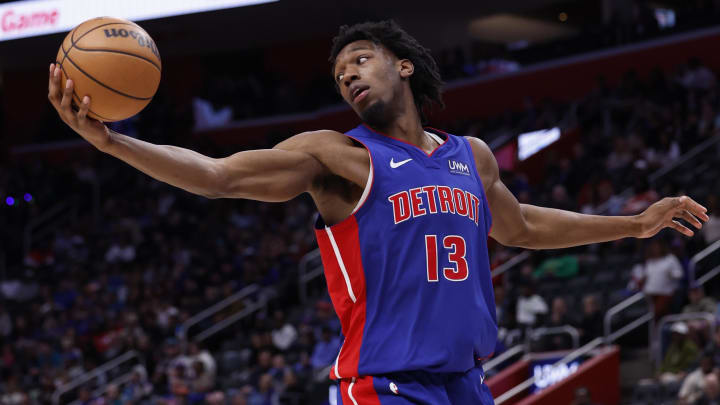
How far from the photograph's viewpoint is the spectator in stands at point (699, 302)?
10476mm

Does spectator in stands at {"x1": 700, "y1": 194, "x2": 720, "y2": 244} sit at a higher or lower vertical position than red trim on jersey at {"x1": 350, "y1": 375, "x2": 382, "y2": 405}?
lower

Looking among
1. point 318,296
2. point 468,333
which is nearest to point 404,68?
point 468,333

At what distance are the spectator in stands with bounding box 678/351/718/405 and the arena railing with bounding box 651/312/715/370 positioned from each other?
0.77 m

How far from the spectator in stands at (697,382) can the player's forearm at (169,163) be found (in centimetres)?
683

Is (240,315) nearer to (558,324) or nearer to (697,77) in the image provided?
(558,324)

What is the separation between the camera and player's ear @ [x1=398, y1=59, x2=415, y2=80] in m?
4.00

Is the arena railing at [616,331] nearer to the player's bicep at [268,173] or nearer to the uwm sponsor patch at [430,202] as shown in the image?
the uwm sponsor patch at [430,202]

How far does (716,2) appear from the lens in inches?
734

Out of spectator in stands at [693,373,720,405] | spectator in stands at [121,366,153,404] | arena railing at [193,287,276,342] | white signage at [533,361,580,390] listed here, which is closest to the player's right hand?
spectator in stands at [693,373,720,405]

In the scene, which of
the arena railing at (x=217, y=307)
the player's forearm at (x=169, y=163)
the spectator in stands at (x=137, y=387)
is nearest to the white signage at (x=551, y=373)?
the spectator in stands at (x=137, y=387)

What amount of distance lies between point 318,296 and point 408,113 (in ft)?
42.8

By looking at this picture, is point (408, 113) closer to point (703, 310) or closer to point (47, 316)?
point (703, 310)

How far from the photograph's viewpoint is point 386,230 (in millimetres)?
3539

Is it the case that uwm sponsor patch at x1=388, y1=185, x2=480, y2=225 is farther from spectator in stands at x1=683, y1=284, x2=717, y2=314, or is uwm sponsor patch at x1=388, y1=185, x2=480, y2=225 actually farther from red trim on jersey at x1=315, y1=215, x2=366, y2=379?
spectator in stands at x1=683, y1=284, x2=717, y2=314
